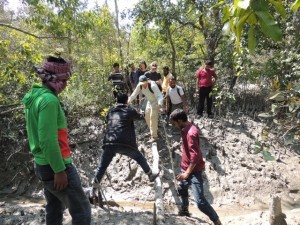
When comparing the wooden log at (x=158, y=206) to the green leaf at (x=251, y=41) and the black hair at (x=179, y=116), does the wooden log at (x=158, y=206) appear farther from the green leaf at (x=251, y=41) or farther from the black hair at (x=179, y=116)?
the green leaf at (x=251, y=41)

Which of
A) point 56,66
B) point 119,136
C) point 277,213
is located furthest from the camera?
point 119,136

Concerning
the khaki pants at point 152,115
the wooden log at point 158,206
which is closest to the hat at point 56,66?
the wooden log at point 158,206

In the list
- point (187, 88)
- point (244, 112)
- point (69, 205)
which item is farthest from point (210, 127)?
point (69, 205)

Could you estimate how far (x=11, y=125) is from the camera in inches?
331

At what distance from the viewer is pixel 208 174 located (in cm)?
787

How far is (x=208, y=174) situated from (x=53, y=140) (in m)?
5.81

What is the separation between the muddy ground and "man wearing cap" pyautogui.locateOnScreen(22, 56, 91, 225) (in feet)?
12.5

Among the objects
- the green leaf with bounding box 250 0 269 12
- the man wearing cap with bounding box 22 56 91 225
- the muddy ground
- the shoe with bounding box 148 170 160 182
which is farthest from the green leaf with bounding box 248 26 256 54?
the muddy ground

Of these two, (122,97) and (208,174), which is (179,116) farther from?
(208,174)

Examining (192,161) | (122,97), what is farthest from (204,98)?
(192,161)

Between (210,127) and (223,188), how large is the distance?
213cm

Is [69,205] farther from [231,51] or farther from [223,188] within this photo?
[231,51]

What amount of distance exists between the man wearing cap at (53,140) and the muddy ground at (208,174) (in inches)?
150

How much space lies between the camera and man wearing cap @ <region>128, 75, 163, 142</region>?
731cm
